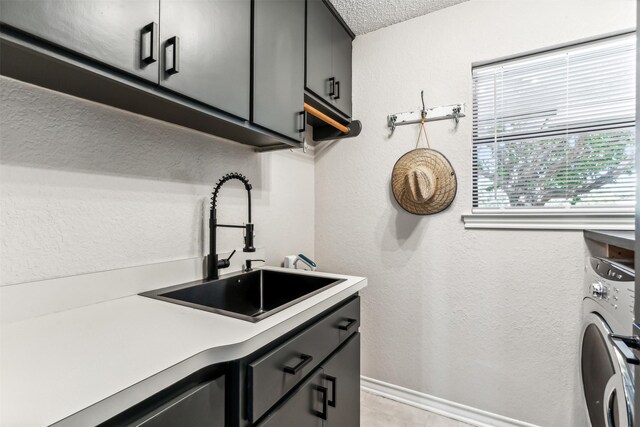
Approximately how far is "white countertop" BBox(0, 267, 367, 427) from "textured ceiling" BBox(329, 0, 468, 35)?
5.78 feet

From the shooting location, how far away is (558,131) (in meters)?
1.57

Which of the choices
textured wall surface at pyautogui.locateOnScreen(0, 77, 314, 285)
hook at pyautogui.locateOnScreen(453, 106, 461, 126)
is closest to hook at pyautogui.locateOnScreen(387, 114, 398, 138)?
hook at pyautogui.locateOnScreen(453, 106, 461, 126)

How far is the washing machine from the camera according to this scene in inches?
35.9

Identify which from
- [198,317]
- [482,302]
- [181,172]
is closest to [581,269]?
[482,302]

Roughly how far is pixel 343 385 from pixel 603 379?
0.99 meters

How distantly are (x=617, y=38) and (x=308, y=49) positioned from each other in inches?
60.0

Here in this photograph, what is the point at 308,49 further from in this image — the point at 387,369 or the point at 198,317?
the point at 387,369

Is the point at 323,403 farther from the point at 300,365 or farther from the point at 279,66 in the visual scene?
the point at 279,66

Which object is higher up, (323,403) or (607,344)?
(607,344)

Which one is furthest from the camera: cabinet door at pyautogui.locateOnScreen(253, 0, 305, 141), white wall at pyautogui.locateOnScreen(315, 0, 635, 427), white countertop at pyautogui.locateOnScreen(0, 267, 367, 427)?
white wall at pyautogui.locateOnScreen(315, 0, 635, 427)

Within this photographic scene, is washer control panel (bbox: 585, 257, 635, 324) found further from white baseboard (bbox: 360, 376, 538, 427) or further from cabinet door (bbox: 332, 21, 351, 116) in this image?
cabinet door (bbox: 332, 21, 351, 116)

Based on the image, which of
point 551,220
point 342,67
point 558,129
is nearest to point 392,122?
point 342,67

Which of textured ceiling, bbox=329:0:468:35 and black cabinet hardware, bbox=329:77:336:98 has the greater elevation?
textured ceiling, bbox=329:0:468:35

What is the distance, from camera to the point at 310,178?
2199mm
